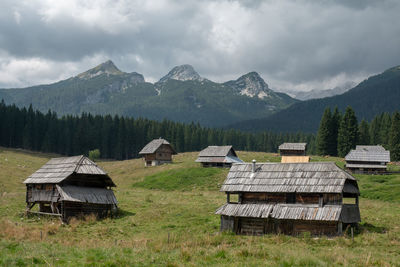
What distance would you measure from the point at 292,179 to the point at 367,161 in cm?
4599

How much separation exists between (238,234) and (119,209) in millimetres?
15756

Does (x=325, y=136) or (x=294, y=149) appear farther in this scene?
(x=325, y=136)

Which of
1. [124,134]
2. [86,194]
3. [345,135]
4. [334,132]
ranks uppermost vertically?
[124,134]

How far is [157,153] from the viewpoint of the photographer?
278 feet

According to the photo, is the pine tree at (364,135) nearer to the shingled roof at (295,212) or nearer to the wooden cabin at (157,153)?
the wooden cabin at (157,153)

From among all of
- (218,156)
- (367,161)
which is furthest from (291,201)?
(367,161)

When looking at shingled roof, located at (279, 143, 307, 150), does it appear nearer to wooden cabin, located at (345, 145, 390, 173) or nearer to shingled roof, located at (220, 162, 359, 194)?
wooden cabin, located at (345, 145, 390, 173)

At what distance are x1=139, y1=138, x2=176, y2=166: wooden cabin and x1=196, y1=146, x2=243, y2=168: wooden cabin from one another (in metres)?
13.0

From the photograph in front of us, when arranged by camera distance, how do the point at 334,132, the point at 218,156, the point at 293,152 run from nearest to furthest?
the point at 218,156
the point at 293,152
the point at 334,132

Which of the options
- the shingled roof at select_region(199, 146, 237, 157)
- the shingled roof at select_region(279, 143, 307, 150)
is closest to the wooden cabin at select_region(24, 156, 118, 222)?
the shingled roof at select_region(199, 146, 237, 157)

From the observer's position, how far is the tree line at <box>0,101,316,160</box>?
11188 centimetres

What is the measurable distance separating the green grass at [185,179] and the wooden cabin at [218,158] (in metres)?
4.84

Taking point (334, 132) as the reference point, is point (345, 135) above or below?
below

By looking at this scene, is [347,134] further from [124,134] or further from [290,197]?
[290,197]
